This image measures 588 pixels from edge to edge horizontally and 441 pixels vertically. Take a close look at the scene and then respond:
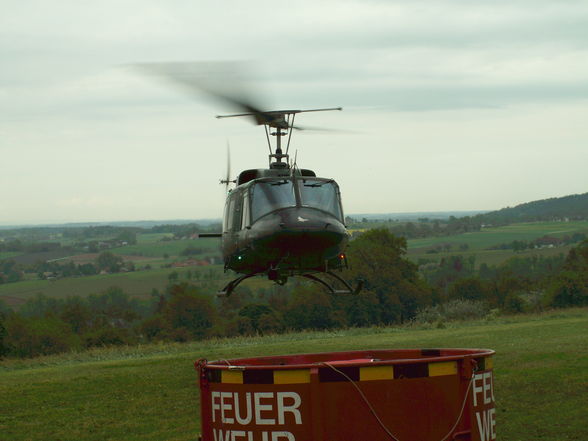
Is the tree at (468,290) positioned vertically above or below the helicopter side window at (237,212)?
below

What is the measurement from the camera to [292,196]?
18.4 metres

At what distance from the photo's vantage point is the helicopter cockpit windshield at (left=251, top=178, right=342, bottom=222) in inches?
724

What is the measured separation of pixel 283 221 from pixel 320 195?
44.4 inches

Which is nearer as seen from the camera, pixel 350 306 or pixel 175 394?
pixel 175 394

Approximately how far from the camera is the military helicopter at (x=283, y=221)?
17.9 metres

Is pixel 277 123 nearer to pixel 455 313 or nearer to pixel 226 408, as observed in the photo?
pixel 226 408

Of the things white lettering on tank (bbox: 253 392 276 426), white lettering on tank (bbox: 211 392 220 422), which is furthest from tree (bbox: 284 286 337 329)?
white lettering on tank (bbox: 253 392 276 426)

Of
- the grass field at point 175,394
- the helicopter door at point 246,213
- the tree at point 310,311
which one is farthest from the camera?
the tree at point 310,311

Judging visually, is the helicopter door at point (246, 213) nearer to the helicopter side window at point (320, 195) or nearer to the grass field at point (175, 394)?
the helicopter side window at point (320, 195)

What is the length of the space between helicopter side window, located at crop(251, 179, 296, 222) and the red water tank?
11.3 m

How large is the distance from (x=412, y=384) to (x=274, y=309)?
87.6 meters

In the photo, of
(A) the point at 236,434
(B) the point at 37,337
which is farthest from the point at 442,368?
(B) the point at 37,337

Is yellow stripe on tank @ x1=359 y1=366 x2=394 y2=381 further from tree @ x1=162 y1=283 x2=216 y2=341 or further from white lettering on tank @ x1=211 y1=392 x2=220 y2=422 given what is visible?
tree @ x1=162 y1=283 x2=216 y2=341

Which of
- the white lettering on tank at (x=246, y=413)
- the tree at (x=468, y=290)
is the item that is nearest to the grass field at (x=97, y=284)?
the tree at (x=468, y=290)
